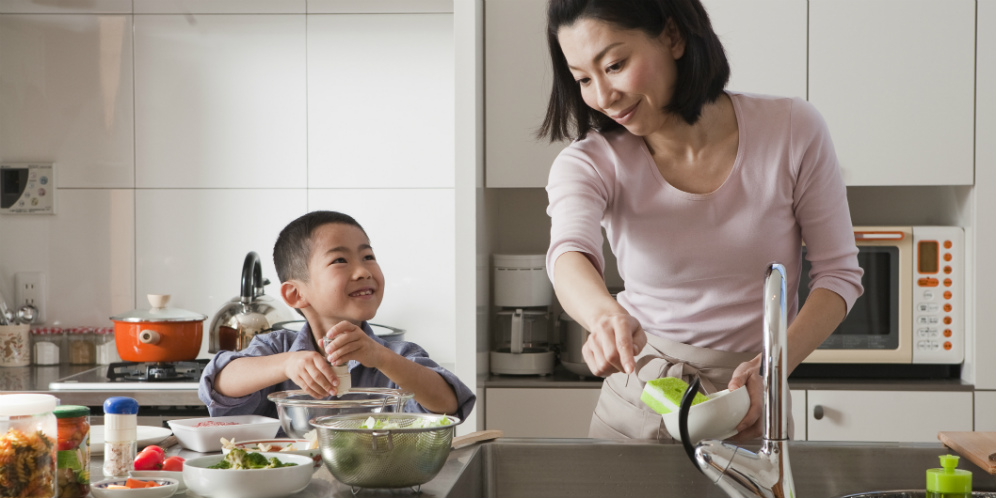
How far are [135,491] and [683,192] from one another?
766 mm

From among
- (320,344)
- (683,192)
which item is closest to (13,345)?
(320,344)

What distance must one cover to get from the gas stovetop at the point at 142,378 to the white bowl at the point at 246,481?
1.39 meters

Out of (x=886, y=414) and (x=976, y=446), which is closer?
(x=976, y=446)

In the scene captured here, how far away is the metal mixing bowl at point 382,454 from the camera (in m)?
0.82

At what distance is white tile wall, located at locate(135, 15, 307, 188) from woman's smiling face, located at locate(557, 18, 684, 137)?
1605 millimetres

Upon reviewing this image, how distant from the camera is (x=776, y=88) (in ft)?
7.53

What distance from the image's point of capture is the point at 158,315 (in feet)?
7.30

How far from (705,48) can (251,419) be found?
0.76 metres

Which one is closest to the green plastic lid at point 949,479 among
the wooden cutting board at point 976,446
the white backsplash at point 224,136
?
the wooden cutting board at point 976,446

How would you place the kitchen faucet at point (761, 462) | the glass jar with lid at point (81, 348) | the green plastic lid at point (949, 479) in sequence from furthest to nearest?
the glass jar with lid at point (81, 348), the green plastic lid at point (949, 479), the kitchen faucet at point (761, 462)

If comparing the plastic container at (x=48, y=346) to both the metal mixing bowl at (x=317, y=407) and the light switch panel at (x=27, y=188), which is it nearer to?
the light switch panel at (x=27, y=188)

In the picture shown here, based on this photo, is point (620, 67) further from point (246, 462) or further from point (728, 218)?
point (246, 462)

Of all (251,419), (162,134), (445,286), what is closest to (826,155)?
(251,419)

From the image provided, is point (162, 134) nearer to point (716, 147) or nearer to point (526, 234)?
point (526, 234)
